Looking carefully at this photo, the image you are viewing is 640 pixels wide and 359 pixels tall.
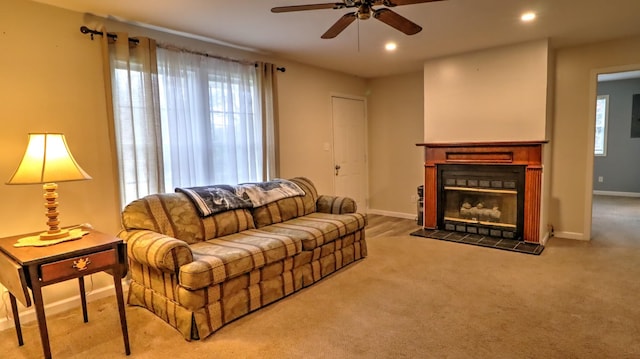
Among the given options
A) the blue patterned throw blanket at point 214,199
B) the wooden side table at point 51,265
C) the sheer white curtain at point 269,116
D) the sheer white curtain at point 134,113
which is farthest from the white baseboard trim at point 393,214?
the wooden side table at point 51,265

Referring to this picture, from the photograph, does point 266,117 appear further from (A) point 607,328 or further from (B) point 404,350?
(A) point 607,328

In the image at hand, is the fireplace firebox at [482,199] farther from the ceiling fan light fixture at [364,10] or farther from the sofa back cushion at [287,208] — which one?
the ceiling fan light fixture at [364,10]

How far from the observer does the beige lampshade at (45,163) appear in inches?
83.7

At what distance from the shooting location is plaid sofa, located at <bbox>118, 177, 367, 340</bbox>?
2.37 m

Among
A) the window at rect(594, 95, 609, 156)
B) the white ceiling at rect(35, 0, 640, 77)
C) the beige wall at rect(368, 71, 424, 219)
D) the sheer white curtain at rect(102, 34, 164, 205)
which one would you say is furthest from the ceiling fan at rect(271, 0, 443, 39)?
the window at rect(594, 95, 609, 156)

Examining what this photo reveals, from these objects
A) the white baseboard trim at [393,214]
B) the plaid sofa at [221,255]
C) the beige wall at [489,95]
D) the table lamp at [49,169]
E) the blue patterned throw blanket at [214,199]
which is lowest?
the white baseboard trim at [393,214]

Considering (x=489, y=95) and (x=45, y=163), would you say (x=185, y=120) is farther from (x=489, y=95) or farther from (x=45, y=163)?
(x=489, y=95)

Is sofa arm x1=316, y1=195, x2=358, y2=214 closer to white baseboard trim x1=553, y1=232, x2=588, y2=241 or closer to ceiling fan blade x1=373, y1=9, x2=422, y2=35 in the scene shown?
ceiling fan blade x1=373, y1=9, x2=422, y2=35

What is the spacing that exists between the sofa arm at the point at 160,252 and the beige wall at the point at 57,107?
743 millimetres

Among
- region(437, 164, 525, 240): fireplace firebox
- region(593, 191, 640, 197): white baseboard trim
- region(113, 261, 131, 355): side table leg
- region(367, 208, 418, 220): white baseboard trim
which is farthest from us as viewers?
region(593, 191, 640, 197): white baseboard trim

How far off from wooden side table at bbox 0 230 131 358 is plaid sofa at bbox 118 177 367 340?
28 centimetres

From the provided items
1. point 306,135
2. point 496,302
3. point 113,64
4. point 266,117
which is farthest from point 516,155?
point 113,64

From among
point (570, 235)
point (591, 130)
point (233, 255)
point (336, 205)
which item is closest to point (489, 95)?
point (591, 130)

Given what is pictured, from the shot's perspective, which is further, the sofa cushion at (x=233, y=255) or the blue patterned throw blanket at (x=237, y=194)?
the blue patterned throw blanket at (x=237, y=194)
